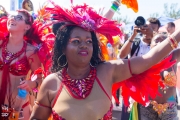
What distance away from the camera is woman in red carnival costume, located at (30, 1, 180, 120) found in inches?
86.6

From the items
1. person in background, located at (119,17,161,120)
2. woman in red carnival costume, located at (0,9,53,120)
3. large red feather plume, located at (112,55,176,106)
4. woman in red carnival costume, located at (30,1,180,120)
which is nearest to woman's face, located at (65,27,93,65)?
woman in red carnival costume, located at (30,1,180,120)

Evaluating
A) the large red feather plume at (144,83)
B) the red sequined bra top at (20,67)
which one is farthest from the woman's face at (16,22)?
Answer: the large red feather plume at (144,83)

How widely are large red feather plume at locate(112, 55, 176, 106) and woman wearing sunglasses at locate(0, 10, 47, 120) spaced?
53.4 inches

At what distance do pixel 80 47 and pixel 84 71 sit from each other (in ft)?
0.69

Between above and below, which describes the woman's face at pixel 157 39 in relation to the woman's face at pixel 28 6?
below

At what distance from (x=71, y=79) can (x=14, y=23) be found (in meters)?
1.59

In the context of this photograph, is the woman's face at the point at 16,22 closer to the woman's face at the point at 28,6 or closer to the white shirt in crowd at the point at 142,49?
the white shirt in crowd at the point at 142,49

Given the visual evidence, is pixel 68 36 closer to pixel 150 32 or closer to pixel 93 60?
pixel 93 60

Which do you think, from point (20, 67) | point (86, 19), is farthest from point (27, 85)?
point (86, 19)

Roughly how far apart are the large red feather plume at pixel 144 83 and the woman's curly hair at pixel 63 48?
30cm

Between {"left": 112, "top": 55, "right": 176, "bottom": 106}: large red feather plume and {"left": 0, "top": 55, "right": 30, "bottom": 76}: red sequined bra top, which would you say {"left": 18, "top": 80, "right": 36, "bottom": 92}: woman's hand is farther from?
{"left": 112, "top": 55, "right": 176, "bottom": 106}: large red feather plume

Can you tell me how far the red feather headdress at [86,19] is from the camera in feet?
7.66

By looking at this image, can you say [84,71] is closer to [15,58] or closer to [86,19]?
[86,19]

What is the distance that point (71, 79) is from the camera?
2311 millimetres
